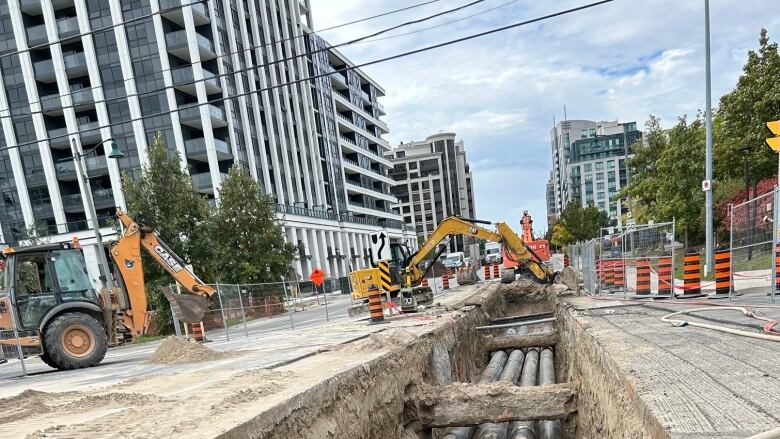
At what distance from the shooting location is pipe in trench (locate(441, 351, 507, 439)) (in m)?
5.84

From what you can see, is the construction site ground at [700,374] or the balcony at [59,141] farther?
the balcony at [59,141]

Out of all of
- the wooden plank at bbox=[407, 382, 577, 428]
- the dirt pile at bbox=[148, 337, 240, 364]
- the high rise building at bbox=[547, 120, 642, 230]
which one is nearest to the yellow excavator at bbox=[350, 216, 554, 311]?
the dirt pile at bbox=[148, 337, 240, 364]

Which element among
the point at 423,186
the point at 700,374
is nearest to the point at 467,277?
the point at 700,374

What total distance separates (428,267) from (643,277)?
6.00 metres

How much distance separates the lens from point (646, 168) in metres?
28.8

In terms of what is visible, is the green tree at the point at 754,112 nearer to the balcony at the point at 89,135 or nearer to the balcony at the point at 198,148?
the balcony at the point at 198,148

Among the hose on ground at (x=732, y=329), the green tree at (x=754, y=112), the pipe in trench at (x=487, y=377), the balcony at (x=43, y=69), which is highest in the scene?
the balcony at (x=43, y=69)

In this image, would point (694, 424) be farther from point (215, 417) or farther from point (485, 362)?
point (485, 362)

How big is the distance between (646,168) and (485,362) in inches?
945

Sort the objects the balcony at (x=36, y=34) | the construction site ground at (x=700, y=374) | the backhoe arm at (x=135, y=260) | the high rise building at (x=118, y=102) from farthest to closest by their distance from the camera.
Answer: the balcony at (x=36, y=34), the high rise building at (x=118, y=102), the backhoe arm at (x=135, y=260), the construction site ground at (x=700, y=374)

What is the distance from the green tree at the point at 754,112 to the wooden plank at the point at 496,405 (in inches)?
633

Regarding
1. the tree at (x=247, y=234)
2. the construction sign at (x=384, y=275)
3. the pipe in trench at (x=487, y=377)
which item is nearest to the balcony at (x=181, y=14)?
the tree at (x=247, y=234)

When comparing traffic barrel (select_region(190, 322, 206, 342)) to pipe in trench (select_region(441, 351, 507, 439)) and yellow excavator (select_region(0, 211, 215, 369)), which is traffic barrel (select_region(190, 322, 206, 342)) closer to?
yellow excavator (select_region(0, 211, 215, 369))

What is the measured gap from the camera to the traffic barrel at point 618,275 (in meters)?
11.5
